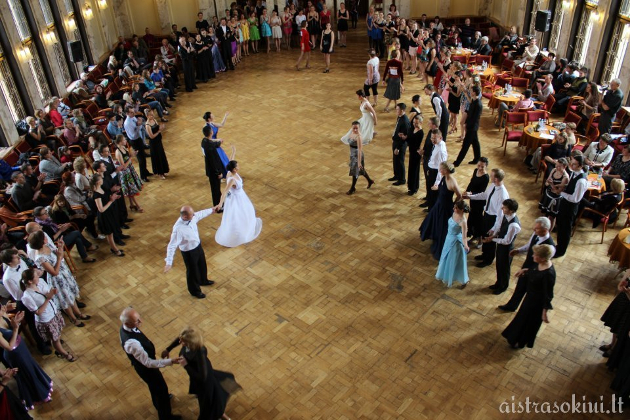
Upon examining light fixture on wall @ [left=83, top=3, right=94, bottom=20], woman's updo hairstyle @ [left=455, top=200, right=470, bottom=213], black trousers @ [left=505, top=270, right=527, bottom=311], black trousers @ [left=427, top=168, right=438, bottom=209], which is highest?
light fixture on wall @ [left=83, top=3, right=94, bottom=20]

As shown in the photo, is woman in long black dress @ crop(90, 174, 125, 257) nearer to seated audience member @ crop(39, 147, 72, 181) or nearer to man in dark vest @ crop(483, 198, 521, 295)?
seated audience member @ crop(39, 147, 72, 181)

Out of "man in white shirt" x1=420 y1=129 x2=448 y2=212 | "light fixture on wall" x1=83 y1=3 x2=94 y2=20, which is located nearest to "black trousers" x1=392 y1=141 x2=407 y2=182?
"man in white shirt" x1=420 y1=129 x2=448 y2=212

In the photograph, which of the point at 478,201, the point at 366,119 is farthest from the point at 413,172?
the point at 478,201

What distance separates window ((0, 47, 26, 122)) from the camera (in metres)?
10.5

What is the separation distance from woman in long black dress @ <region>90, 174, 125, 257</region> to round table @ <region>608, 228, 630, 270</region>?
7632 millimetres

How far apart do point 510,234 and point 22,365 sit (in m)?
5.95

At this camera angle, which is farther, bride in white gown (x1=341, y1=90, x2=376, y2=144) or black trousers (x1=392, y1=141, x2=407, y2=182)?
bride in white gown (x1=341, y1=90, x2=376, y2=144)

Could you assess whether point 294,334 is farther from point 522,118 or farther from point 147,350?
point 522,118

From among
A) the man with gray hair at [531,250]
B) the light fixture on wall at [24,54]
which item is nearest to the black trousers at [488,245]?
the man with gray hair at [531,250]

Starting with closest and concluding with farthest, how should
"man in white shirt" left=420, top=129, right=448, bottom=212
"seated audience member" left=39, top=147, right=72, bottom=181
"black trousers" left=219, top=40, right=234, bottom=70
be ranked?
"man in white shirt" left=420, top=129, right=448, bottom=212 < "seated audience member" left=39, top=147, right=72, bottom=181 < "black trousers" left=219, top=40, right=234, bottom=70

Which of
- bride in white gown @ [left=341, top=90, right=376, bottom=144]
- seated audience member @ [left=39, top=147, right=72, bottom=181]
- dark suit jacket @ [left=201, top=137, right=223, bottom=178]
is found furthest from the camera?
bride in white gown @ [left=341, top=90, right=376, bottom=144]

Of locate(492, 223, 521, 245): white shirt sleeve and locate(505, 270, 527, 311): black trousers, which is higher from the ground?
locate(492, 223, 521, 245): white shirt sleeve

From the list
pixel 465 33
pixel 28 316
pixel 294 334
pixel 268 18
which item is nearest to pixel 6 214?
pixel 28 316

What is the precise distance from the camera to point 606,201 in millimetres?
7879
